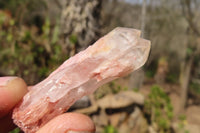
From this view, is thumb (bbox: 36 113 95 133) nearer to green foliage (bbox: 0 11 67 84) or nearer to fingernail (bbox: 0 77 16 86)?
fingernail (bbox: 0 77 16 86)

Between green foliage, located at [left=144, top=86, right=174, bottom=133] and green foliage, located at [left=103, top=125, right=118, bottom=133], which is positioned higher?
green foliage, located at [left=103, top=125, right=118, bottom=133]

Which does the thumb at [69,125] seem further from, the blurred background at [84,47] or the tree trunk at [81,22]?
the tree trunk at [81,22]

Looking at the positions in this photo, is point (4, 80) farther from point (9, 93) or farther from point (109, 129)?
point (109, 129)

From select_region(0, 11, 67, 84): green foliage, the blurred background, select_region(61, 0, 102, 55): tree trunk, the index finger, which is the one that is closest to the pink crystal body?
the index finger

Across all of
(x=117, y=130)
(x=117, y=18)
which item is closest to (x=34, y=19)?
(x=117, y=18)

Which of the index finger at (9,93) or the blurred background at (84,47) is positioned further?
the blurred background at (84,47)

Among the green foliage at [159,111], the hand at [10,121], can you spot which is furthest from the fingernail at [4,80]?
the green foliage at [159,111]
